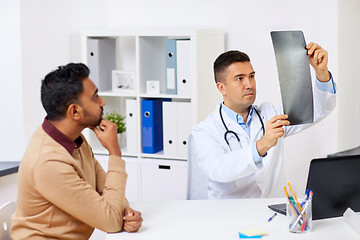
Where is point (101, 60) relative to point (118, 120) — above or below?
above

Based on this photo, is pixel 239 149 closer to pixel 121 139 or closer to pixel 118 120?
pixel 118 120

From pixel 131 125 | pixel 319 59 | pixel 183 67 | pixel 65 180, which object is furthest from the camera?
pixel 131 125

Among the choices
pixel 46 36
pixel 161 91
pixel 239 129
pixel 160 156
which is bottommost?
pixel 160 156

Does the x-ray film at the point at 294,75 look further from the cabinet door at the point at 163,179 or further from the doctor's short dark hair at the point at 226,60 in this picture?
the cabinet door at the point at 163,179

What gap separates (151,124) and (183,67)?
48cm

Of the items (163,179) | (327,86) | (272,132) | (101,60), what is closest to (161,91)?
(101,60)

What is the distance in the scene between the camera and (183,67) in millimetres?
3717

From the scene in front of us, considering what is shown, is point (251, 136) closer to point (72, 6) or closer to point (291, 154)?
point (291, 154)

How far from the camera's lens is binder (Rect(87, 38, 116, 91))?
3.97 meters

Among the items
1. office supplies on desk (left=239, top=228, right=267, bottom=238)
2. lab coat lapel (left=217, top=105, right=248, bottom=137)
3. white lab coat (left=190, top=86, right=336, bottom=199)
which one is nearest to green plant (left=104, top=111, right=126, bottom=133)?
white lab coat (left=190, top=86, right=336, bottom=199)

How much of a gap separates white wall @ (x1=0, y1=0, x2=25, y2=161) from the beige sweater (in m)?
1.64

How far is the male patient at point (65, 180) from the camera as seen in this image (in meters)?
1.91

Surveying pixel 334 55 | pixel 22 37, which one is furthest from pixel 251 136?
pixel 22 37

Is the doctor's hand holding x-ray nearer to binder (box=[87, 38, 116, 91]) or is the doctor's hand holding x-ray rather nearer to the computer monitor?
the computer monitor
